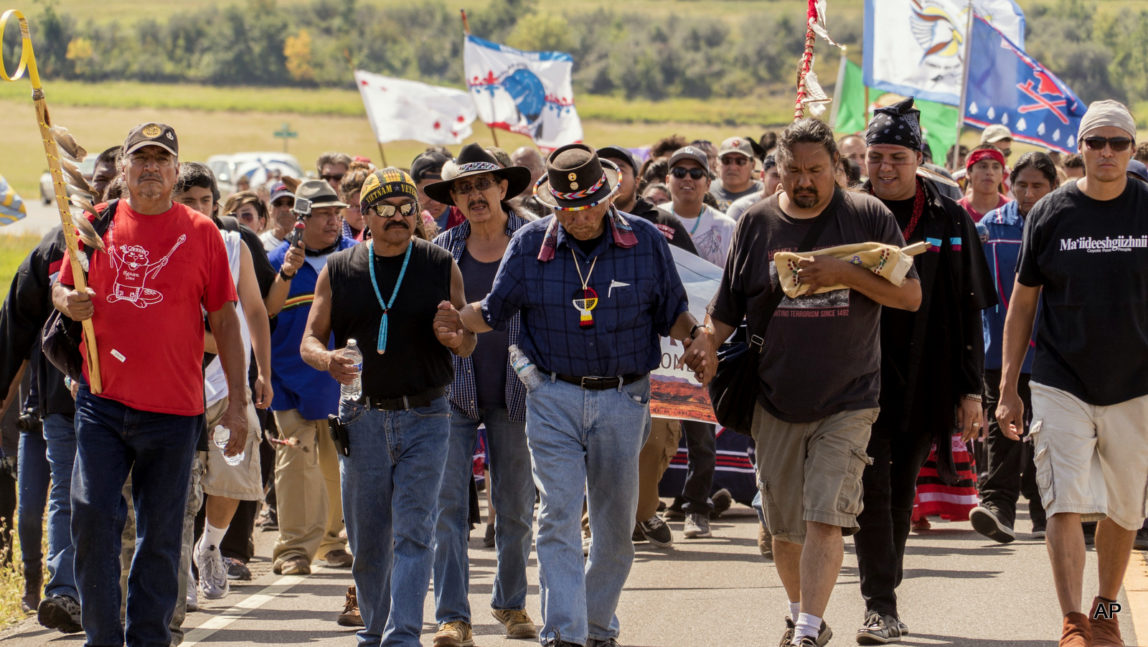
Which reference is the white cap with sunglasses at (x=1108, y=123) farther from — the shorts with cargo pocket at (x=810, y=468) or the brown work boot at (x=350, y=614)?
the brown work boot at (x=350, y=614)

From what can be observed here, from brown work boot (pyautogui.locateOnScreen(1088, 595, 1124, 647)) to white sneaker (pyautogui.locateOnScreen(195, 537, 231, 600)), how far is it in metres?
4.82

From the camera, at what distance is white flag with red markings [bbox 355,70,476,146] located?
22859mm

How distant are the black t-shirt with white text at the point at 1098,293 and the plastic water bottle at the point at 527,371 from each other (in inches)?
91.4

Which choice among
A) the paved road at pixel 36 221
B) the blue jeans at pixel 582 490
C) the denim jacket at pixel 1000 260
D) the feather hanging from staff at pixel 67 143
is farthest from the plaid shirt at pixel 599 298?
the paved road at pixel 36 221

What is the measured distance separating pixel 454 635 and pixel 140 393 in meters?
1.90

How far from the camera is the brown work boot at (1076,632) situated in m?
7.13

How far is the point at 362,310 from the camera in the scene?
7.39m

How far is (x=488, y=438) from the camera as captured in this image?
831 cm

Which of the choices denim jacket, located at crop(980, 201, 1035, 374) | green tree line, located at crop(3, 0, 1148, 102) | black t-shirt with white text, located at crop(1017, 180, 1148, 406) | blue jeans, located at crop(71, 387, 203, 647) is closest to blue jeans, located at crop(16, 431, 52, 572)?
blue jeans, located at crop(71, 387, 203, 647)

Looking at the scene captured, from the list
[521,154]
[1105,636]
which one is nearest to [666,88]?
[521,154]

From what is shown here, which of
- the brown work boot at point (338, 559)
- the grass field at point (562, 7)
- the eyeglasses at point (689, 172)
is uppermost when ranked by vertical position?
the grass field at point (562, 7)

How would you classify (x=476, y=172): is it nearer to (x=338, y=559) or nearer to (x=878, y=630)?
(x=878, y=630)

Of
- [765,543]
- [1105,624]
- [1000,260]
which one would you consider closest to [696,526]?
[765,543]

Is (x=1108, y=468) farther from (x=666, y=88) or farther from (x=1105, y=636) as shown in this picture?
(x=666, y=88)
